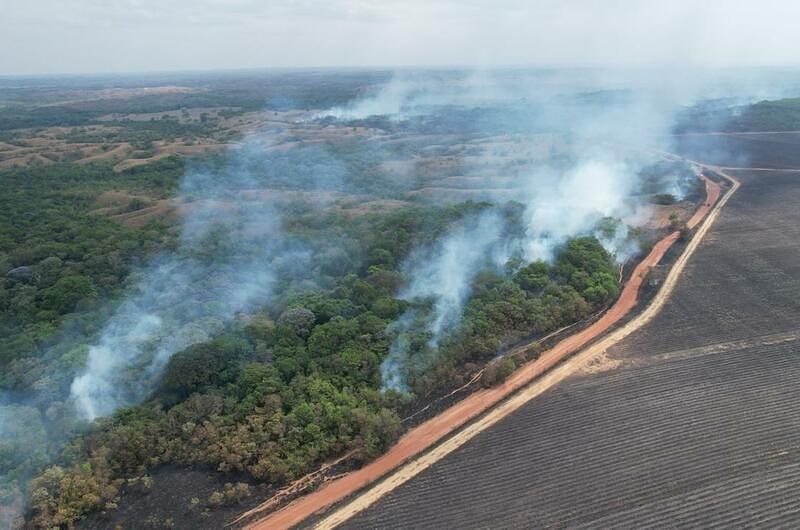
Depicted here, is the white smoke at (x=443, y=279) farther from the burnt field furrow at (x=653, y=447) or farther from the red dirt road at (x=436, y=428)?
the burnt field furrow at (x=653, y=447)

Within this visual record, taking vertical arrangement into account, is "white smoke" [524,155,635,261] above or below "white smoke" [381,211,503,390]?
above

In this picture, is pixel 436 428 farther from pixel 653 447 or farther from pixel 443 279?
pixel 443 279

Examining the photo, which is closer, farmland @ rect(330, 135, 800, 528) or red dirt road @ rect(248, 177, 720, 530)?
farmland @ rect(330, 135, 800, 528)

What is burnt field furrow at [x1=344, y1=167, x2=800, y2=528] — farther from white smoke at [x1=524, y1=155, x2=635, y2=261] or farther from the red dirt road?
white smoke at [x1=524, y1=155, x2=635, y2=261]

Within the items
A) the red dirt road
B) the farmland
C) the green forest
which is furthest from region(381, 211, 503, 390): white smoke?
the farmland

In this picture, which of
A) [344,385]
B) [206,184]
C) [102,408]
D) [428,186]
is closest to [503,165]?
[428,186]

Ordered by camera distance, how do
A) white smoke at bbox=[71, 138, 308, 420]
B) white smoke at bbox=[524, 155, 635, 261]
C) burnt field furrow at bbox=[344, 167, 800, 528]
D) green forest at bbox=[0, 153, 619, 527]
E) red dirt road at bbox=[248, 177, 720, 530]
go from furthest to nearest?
white smoke at bbox=[524, 155, 635, 261] → white smoke at bbox=[71, 138, 308, 420] → green forest at bbox=[0, 153, 619, 527] → red dirt road at bbox=[248, 177, 720, 530] → burnt field furrow at bbox=[344, 167, 800, 528]

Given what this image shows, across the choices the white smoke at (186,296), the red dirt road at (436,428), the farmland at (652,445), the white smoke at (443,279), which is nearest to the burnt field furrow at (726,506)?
the farmland at (652,445)
